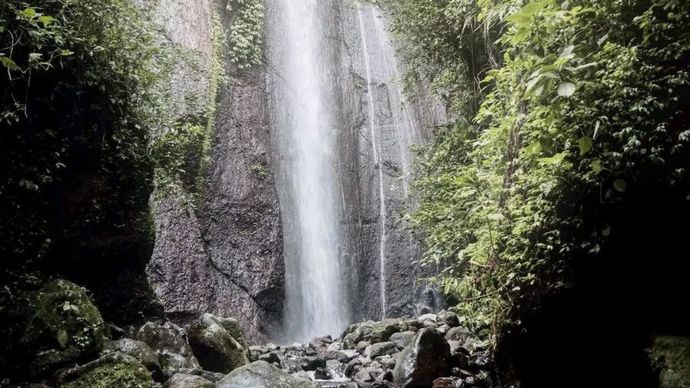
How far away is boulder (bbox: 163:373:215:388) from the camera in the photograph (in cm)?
456

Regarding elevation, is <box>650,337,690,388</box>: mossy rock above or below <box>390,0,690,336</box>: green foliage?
below

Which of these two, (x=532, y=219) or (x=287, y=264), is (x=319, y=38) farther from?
(x=532, y=219)

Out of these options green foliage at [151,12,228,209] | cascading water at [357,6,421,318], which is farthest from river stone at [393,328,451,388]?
cascading water at [357,6,421,318]

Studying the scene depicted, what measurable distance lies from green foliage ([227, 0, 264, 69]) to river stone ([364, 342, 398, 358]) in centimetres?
928

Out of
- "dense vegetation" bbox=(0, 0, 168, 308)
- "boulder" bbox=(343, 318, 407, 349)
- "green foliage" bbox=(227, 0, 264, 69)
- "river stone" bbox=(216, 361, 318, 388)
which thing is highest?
"green foliage" bbox=(227, 0, 264, 69)

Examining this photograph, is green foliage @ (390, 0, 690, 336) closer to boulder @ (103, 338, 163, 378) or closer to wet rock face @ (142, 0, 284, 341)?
boulder @ (103, 338, 163, 378)

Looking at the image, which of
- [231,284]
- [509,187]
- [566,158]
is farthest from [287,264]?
[566,158]

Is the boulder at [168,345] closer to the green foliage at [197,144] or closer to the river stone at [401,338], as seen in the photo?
the green foliage at [197,144]

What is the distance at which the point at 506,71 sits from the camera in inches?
194

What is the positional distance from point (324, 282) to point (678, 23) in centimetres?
1129

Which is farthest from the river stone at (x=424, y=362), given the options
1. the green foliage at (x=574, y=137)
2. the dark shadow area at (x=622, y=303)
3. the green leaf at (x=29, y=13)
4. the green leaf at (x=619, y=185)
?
the green leaf at (x=29, y=13)

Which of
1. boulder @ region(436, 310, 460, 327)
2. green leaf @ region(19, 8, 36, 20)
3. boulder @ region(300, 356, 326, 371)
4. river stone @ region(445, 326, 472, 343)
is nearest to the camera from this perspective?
green leaf @ region(19, 8, 36, 20)

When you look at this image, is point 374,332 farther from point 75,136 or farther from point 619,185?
point 619,185

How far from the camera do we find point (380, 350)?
25.2 ft
